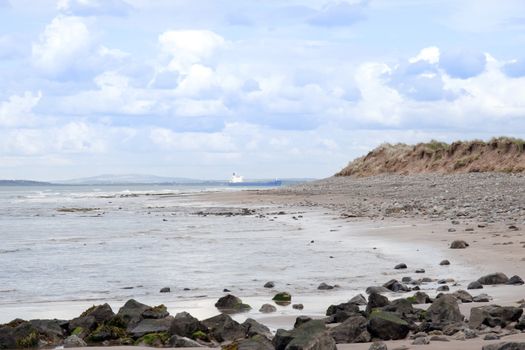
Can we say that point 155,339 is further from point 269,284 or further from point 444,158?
point 444,158

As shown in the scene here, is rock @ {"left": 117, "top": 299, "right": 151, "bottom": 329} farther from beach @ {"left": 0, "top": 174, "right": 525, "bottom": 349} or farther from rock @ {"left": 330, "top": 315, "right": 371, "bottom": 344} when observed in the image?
rock @ {"left": 330, "top": 315, "right": 371, "bottom": 344}

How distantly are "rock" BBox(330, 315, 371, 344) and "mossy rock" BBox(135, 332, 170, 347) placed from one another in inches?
71.7

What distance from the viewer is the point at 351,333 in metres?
8.22

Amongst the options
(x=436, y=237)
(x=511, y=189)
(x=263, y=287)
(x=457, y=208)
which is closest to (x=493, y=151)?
(x=511, y=189)

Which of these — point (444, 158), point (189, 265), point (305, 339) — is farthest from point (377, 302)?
point (444, 158)

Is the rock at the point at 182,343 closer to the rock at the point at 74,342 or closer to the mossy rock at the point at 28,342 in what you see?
the rock at the point at 74,342

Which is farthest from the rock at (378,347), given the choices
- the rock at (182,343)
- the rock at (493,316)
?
the rock at (182,343)

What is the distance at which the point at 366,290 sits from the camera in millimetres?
12602

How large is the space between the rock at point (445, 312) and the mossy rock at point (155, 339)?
2.91 metres

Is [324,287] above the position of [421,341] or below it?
below

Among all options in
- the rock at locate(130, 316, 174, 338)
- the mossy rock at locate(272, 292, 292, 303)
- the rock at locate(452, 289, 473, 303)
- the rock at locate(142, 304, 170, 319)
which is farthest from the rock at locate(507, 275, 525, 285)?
the rock at locate(130, 316, 174, 338)

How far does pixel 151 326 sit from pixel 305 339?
2.58 m

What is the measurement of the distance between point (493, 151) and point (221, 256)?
49032 mm

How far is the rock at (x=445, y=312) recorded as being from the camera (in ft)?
28.8
